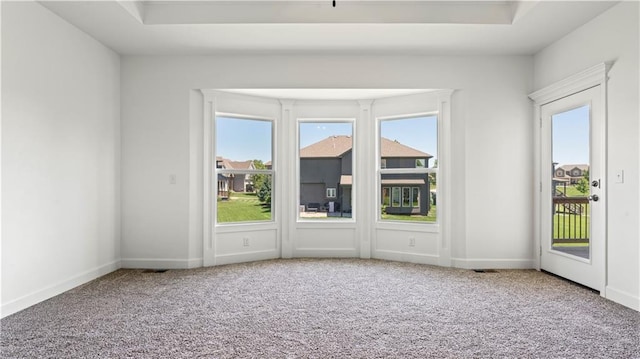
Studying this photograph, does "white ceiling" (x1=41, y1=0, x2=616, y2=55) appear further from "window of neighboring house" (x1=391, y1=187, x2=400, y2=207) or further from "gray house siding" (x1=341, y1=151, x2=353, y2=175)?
"window of neighboring house" (x1=391, y1=187, x2=400, y2=207)

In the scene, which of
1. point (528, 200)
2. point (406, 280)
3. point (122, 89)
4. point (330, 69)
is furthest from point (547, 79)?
point (122, 89)

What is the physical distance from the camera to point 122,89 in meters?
4.45

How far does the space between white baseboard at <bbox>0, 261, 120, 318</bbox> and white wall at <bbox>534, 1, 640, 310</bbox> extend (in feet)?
16.0

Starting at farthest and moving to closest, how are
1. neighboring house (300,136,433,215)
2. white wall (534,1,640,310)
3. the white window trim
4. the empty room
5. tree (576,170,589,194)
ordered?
neighboring house (300,136,433,215), the white window trim, tree (576,170,589,194), white wall (534,1,640,310), the empty room

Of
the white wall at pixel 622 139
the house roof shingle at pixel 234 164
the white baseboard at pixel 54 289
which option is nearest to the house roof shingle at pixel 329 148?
the house roof shingle at pixel 234 164

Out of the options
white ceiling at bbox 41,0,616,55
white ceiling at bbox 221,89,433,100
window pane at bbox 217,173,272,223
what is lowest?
window pane at bbox 217,173,272,223

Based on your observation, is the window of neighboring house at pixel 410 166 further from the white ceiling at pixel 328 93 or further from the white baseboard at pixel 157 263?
the white baseboard at pixel 157 263

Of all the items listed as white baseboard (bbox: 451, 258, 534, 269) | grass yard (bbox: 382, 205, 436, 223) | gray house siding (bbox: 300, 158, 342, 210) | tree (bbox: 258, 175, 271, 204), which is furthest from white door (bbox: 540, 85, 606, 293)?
tree (bbox: 258, 175, 271, 204)

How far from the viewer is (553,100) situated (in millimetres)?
4066

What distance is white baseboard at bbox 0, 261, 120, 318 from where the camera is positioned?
116 inches

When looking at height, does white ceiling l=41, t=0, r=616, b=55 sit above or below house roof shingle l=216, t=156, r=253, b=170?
above

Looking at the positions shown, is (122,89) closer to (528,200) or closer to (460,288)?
(460,288)

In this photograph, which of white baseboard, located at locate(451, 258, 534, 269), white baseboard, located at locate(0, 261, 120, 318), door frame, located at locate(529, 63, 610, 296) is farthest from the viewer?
white baseboard, located at locate(451, 258, 534, 269)

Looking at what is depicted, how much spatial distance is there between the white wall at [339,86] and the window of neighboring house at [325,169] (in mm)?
745
